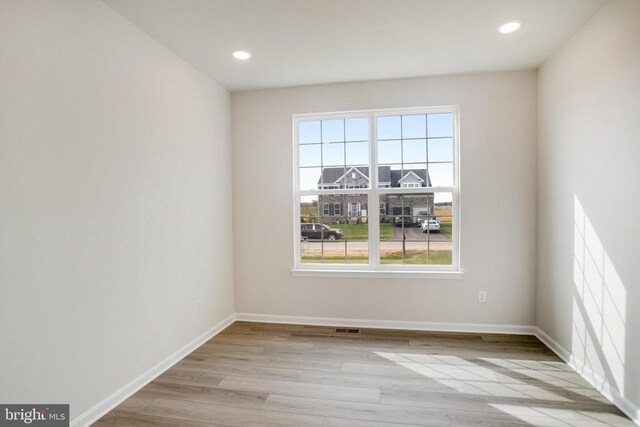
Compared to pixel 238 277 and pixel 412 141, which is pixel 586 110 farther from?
pixel 238 277

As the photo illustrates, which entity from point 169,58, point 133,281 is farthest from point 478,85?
point 133,281

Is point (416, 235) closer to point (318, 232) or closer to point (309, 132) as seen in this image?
point (318, 232)

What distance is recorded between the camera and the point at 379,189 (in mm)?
3652

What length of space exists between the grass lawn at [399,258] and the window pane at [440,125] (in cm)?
128

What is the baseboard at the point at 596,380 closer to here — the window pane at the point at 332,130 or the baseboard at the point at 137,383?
the window pane at the point at 332,130

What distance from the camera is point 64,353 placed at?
187 centimetres

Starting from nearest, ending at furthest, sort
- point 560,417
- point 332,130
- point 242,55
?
1. point 560,417
2. point 242,55
3. point 332,130

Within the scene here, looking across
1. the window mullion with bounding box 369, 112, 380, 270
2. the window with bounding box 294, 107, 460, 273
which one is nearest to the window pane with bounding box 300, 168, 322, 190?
the window with bounding box 294, 107, 460, 273

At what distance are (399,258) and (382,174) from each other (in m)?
0.95

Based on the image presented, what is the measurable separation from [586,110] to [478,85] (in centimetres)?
110

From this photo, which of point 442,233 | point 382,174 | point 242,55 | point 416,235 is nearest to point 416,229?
point 416,235

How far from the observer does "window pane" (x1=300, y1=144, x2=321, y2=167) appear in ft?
12.5

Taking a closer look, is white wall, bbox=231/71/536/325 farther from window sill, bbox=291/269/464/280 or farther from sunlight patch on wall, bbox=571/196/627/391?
sunlight patch on wall, bbox=571/196/627/391

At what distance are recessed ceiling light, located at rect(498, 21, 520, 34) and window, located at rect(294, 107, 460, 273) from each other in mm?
976
